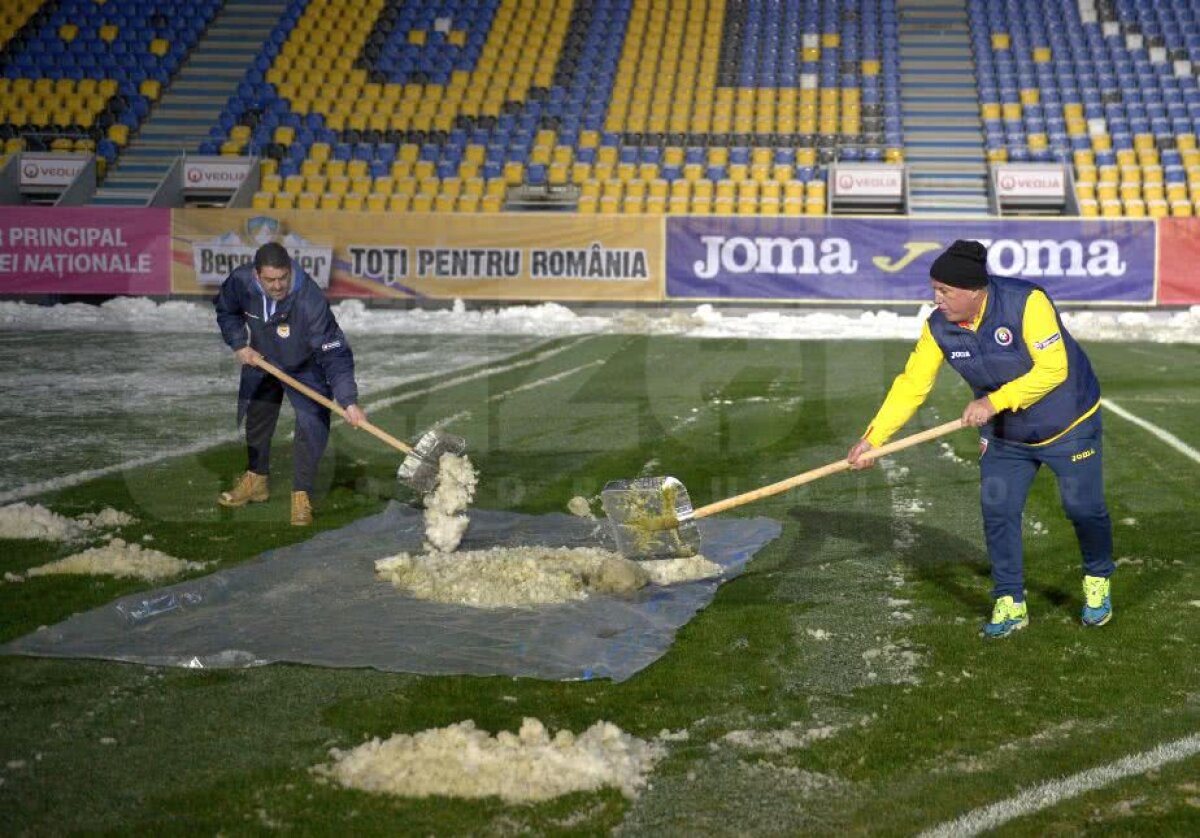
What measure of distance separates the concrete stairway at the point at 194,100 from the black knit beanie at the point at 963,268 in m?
23.9

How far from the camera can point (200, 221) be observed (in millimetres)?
24547

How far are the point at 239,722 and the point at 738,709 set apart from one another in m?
1.89

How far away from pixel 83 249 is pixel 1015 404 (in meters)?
21.2

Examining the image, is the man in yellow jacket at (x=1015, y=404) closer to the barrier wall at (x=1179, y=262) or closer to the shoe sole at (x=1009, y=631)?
the shoe sole at (x=1009, y=631)

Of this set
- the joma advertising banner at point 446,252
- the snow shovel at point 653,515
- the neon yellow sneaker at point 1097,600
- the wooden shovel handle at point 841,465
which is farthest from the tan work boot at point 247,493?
the joma advertising banner at point 446,252

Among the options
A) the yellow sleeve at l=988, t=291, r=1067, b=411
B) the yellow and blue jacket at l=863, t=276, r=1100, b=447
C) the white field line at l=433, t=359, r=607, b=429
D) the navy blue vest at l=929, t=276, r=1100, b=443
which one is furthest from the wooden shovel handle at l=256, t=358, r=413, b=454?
the yellow sleeve at l=988, t=291, r=1067, b=411

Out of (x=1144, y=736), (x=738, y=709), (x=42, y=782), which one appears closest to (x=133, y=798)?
(x=42, y=782)

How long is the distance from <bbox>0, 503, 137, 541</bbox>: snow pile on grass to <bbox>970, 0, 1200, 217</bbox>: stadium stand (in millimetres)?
20849

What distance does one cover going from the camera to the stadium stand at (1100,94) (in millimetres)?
26594

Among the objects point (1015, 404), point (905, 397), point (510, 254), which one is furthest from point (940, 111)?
point (1015, 404)

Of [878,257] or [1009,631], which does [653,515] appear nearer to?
[1009,631]

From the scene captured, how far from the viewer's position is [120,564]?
7.68 metres

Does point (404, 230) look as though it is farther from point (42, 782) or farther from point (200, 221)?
point (42, 782)

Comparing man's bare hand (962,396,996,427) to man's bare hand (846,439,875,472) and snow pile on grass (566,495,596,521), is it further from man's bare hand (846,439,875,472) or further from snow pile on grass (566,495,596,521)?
snow pile on grass (566,495,596,521)
